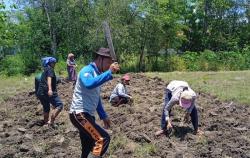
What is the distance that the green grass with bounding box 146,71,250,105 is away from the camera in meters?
13.2

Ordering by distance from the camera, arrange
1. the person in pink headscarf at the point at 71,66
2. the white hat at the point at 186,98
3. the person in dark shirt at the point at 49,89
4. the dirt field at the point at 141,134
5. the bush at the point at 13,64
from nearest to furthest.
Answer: the dirt field at the point at 141,134
the white hat at the point at 186,98
the person in dark shirt at the point at 49,89
the person in pink headscarf at the point at 71,66
the bush at the point at 13,64

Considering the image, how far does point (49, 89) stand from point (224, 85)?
827cm

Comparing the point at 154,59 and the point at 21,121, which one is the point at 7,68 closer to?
the point at 154,59

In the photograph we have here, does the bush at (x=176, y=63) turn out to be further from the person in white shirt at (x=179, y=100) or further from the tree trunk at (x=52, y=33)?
the person in white shirt at (x=179, y=100)

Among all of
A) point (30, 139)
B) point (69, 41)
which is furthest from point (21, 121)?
point (69, 41)

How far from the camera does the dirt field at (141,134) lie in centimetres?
753

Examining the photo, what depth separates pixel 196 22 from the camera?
137 feet

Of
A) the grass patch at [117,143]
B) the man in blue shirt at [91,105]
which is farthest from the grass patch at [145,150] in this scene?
the man in blue shirt at [91,105]

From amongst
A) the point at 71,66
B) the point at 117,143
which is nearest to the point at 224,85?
the point at 71,66

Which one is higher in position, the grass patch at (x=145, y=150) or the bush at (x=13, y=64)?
the grass patch at (x=145, y=150)

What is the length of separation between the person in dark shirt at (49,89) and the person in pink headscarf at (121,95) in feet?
7.82

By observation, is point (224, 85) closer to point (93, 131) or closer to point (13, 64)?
point (93, 131)

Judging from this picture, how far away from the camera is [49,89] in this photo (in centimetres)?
926

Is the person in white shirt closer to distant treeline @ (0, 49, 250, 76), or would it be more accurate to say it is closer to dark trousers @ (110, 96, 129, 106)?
dark trousers @ (110, 96, 129, 106)
